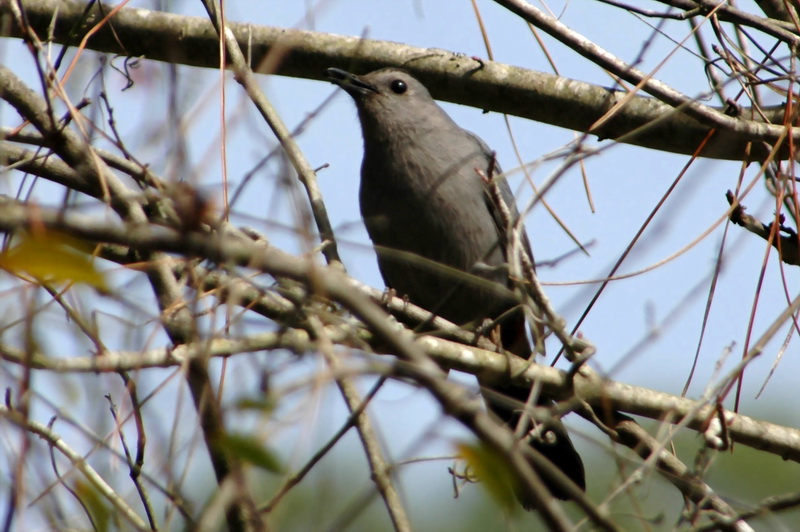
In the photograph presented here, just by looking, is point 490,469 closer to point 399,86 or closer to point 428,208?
point 428,208

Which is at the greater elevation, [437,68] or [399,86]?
[399,86]

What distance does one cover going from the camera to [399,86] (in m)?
5.54

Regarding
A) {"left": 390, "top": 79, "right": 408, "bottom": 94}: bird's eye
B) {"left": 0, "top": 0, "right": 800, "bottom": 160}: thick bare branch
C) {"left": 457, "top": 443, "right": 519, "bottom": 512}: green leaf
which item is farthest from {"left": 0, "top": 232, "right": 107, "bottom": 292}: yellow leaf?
{"left": 390, "top": 79, "right": 408, "bottom": 94}: bird's eye

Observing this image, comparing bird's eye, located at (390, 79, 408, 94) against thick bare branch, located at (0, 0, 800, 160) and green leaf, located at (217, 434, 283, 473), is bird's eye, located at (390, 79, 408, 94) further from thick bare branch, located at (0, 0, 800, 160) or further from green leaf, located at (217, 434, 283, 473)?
green leaf, located at (217, 434, 283, 473)

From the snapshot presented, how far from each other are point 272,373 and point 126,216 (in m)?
1.04

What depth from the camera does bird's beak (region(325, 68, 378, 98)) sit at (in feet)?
15.9

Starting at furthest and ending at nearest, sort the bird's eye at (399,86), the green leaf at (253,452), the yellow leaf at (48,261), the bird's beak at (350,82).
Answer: the bird's eye at (399,86)
the bird's beak at (350,82)
the green leaf at (253,452)
the yellow leaf at (48,261)

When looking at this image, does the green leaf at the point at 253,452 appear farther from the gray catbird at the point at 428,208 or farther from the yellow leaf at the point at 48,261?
the gray catbird at the point at 428,208

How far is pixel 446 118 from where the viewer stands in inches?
229

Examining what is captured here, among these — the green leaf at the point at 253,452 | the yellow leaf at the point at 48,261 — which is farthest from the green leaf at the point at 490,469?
the yellow leaf at the point at 48,261

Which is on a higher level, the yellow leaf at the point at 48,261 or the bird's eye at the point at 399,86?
the bird's eye at the point at 399,86

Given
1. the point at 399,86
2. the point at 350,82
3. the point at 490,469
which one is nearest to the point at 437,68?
the point at 350,82

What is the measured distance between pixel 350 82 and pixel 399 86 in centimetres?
45

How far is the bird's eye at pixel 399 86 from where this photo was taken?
5516 mm
